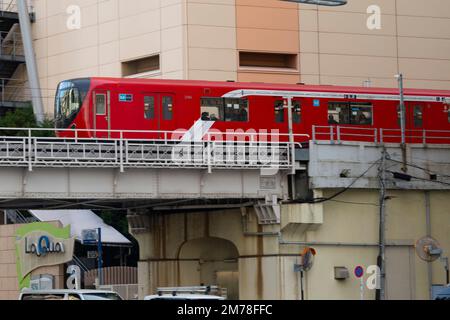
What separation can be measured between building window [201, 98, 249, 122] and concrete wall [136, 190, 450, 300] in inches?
160

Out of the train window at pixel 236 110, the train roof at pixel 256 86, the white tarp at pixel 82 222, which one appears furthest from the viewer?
the white tarp at pixel 82 222

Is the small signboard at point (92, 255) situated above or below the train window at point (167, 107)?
below

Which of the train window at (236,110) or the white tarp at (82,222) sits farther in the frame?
the white tarp at (82,222)

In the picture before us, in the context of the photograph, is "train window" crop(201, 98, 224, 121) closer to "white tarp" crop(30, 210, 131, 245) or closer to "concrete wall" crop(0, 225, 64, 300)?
"concrete wall" crop(0, 225, 64, 300)

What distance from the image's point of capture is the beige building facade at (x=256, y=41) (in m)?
75.2

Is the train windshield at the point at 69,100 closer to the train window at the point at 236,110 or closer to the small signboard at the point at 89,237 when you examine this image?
→ the train window at the point at 236,110

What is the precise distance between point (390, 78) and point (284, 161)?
34707 millimetres

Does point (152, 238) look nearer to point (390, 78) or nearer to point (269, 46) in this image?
point (269, 46)

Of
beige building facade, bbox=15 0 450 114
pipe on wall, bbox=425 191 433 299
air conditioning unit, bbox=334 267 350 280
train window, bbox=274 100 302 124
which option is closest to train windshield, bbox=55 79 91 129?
train window, bbox=274 100 302 124

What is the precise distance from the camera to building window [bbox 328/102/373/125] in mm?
50781

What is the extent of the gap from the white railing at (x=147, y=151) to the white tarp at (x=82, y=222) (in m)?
29.7

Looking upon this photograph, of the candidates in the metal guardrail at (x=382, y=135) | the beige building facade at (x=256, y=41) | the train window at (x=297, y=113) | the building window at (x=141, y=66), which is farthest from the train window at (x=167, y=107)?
the building window at (x=141, y=66)

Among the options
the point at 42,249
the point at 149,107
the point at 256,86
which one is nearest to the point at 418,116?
the point at 256,86

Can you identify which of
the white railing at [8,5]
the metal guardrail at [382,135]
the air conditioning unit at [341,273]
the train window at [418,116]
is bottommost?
the air conditioning unit at [341,273]
